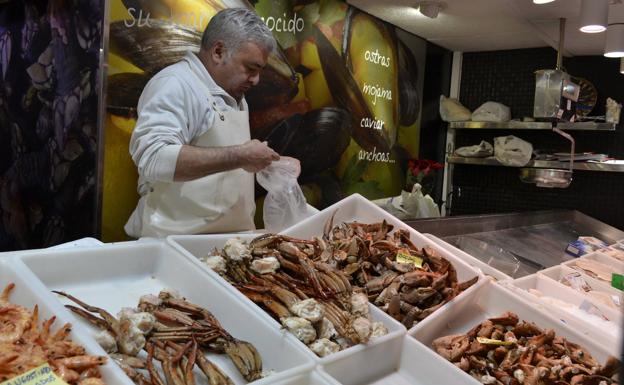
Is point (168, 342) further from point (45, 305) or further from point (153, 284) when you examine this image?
point (153, 284)

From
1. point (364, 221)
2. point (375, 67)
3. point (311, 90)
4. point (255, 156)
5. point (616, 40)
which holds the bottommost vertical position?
point (364, 221)

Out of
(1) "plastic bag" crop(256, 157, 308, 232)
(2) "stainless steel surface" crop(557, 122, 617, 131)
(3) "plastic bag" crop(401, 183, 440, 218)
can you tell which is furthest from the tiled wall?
(1) "plastic bag" crop(256, 157, 308, 232)

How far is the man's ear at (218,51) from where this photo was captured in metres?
2.50

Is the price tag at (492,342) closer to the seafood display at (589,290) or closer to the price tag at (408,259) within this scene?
the price tag at (408,259)

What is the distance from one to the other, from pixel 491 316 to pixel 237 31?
1.73m

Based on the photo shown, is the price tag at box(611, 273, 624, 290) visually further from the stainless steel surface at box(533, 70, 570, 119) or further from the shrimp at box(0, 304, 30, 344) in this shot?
the shrimp at box(0, 304, 30, 344)

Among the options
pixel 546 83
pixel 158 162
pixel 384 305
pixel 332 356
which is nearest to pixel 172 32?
pixel 158 162

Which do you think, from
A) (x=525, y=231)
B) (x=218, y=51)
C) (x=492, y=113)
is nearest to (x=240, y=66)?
(x=218, y=51)

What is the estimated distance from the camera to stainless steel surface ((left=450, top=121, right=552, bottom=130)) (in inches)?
203

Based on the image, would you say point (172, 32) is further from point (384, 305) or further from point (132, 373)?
point (132, 373)

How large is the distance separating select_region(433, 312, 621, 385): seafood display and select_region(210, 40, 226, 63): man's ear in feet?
5.64

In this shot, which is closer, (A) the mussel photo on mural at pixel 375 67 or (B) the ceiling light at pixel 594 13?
(B) the ceiling light at pixel 594 13

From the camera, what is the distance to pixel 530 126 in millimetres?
5238

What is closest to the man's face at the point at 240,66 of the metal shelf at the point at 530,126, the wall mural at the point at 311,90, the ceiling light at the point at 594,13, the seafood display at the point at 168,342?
the wall mural at the point at 311,90
